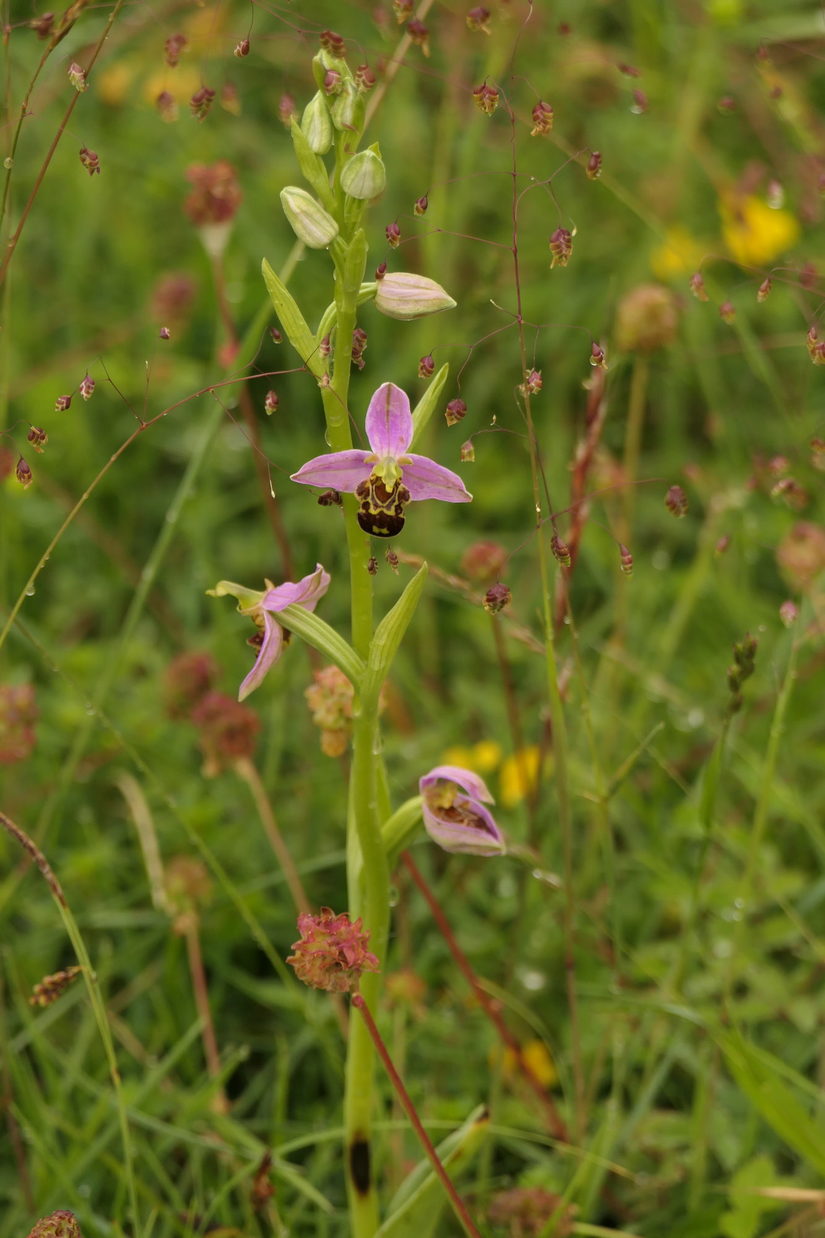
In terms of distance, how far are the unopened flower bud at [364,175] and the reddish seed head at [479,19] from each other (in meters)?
0.26

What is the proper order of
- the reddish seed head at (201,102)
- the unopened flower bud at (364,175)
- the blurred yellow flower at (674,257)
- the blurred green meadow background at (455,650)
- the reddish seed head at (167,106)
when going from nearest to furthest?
the unopened flower bud at (364,175) < the reddish seed head at (201,102) < the reddish seed head at (167,106) < the blurred green meadow background at (455,650) < the blurred yellow flower at (674,257)

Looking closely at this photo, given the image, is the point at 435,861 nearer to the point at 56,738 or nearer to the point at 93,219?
the point at 56,738

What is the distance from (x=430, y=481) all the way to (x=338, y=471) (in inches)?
4.7

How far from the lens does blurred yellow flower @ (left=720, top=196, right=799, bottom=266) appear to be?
3775 millimetres

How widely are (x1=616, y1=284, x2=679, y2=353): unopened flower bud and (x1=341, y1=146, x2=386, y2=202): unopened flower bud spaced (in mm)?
1313

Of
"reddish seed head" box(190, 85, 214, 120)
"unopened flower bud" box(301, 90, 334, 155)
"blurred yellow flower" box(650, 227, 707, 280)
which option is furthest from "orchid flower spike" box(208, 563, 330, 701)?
"blurred yellow flower" box(650, 227, 707, 280)

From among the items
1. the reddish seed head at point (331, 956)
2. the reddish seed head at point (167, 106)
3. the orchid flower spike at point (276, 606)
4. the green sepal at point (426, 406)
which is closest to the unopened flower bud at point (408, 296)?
the green sepal at point (426, 406)

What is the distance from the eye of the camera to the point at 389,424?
5.12 ft

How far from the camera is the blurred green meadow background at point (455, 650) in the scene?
2049mm

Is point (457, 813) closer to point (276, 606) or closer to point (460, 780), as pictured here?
point (460, 780)

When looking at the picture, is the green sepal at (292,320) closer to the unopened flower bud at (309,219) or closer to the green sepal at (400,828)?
the unopened flower bud at (309,219)

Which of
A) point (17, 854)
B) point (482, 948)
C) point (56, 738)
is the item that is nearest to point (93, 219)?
point (56, 738)

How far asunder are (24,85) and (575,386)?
1.74m

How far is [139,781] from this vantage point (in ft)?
8.73
